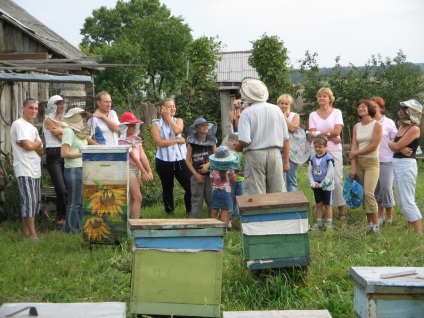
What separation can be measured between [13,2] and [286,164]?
1389 centimetres

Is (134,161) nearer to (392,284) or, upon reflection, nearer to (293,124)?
(293,124)

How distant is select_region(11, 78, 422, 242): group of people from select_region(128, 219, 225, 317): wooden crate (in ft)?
9.56

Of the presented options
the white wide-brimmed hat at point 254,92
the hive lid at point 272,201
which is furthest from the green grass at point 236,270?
the white wide-brimmed hat at point 254,92

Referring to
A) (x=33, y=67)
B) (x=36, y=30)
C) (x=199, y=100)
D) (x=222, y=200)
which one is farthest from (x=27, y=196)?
(x=199, y=100)

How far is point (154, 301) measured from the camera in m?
6.07

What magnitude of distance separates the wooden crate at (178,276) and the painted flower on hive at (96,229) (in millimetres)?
2594

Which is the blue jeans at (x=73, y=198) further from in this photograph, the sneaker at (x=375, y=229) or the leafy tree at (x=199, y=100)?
the leafy tree at (x=199, y=100)

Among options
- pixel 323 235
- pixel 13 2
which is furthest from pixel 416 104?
pixel 13 2

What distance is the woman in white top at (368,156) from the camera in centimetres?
966

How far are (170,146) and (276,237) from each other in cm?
385

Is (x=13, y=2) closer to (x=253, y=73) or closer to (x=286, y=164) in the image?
(x=286, y=164)

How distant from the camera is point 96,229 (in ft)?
28.5

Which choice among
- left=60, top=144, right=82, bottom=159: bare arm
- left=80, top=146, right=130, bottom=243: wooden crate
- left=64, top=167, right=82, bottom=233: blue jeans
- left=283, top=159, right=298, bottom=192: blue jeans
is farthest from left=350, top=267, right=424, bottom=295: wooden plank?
left=283, top=159, right=298, bottom=192: blue jeans

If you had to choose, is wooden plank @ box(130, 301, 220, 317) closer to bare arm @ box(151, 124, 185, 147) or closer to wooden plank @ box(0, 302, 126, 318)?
wooden plank @ box(0, 302, 126, 318)
